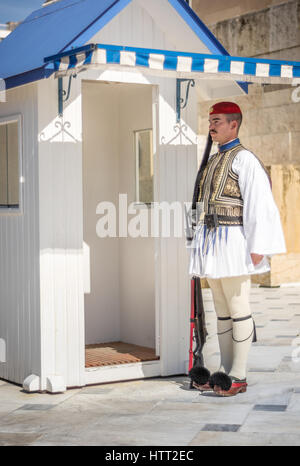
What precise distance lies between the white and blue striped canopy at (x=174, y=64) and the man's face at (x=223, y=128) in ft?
0.97

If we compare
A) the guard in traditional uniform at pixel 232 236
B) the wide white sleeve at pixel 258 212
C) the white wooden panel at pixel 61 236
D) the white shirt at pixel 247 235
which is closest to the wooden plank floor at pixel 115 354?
the white wooden panel at pixel 61 236

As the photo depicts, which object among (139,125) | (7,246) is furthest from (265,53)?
(7,246)

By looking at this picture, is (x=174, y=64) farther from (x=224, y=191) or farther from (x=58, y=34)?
(x=58, y=34)

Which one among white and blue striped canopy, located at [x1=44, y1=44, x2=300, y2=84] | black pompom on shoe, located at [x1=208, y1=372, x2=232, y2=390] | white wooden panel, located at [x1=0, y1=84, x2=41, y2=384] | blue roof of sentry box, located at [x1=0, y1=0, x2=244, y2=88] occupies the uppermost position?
blue roof of sentry box, located at [x1=0, y1=0, x2=244, y2=88]

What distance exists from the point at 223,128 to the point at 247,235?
0.78 m

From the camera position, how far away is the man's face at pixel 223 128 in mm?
6199

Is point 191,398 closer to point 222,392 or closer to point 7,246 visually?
point 222,392

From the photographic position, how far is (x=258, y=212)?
5898mm

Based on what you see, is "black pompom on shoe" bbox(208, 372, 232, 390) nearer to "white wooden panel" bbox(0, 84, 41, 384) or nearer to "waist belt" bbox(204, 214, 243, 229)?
"waist belt" bbox(204, 214, 243, 229)

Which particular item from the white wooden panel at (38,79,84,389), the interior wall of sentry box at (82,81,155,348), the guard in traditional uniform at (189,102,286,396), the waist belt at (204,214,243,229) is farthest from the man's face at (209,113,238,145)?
the interior wall of sentry box at (82,81,155,348)

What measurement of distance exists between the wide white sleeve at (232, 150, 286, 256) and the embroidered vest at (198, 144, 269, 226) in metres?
0.06

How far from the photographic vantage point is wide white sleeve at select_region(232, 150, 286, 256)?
19.3 feet

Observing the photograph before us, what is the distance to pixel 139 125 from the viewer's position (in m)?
7.72

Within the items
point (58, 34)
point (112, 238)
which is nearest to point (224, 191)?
point (58, 34)
